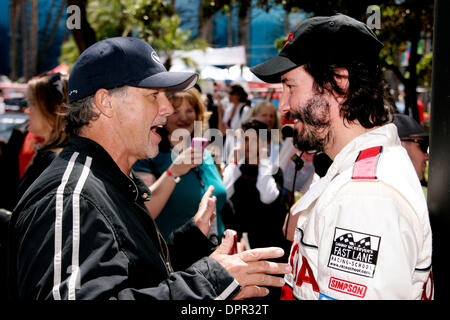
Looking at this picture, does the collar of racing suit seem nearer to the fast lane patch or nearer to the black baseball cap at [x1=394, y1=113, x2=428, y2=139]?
the fast lane patch

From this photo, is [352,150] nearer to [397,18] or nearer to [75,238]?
[75,238]

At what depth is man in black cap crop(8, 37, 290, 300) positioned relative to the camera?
1.23m

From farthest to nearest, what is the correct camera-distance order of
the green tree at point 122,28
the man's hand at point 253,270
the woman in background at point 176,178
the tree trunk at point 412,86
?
1. the green tree at point 122,28
2. the tree trunk at point 412,86
3. the woman in background at point 176,178
4. the man's hand at point 253,270

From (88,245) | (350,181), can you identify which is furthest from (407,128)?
(88,245)

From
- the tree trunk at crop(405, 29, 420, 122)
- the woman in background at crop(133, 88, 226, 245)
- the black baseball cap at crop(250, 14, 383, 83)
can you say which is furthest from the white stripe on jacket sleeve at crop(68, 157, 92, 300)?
the tree trunk at crop(405, 29, 420, 122)

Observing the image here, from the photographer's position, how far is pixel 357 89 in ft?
5.71

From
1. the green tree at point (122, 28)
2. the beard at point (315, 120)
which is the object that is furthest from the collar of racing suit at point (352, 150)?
the green tree at point (122, 28)

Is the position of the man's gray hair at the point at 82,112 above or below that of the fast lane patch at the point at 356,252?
above

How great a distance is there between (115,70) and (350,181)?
961mm

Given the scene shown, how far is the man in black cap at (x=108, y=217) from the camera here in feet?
4.02

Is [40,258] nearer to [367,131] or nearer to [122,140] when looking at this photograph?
[122,140]

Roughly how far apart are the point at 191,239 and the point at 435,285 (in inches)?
42.1

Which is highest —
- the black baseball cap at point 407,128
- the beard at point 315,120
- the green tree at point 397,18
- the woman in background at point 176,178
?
the green tree at point 397,18

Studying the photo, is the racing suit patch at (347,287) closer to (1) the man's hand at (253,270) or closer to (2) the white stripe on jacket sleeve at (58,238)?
(1) the man's hand at (253,270)
